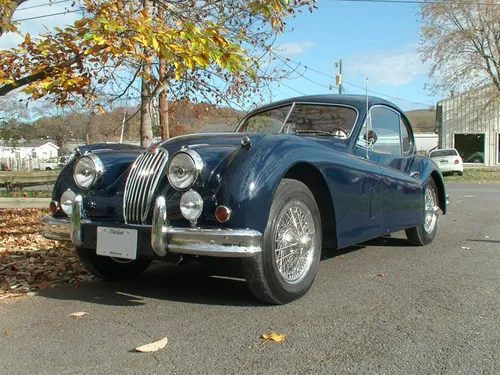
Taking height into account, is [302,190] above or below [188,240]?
above

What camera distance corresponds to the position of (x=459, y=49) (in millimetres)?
27156

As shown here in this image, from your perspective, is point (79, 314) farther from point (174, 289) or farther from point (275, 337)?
point (275, 337)

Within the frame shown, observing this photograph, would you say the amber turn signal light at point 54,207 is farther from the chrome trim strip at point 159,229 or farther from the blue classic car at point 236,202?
the chrome trim strip at point 159,229

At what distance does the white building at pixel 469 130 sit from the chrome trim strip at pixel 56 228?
30273 mm

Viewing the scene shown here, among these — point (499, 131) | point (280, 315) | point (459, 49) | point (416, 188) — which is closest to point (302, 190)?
point (280, 315)

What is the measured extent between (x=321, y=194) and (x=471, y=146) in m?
31.0

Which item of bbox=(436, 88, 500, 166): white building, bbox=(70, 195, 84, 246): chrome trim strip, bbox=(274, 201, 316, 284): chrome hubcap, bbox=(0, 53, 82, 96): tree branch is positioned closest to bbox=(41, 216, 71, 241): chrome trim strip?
bbox=(70, 195, 84, 246): chrome trim strip

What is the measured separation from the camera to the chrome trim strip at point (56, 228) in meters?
3.80

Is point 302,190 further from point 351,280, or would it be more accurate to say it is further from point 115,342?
point 115,342

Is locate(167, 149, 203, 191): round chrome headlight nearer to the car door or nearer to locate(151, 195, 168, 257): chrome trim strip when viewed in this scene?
locate(151, 195, 168, 257): chrome trim strip

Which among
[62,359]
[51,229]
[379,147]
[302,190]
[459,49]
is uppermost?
[459,49]

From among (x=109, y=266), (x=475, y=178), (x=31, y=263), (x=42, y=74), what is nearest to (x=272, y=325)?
(x=109, y=266)

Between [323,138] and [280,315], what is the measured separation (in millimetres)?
1868

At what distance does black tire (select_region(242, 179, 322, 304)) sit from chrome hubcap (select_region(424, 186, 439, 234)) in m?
2.68
